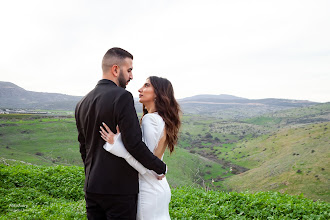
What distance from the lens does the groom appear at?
2775mm

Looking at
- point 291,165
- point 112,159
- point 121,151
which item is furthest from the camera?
point 291,165

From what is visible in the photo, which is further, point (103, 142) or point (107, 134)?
point (103, 142)

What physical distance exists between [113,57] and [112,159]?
1319 mm

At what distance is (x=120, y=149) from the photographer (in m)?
2.78

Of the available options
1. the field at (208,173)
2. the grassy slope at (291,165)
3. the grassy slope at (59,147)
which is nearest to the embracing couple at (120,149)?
the field at (208,173)

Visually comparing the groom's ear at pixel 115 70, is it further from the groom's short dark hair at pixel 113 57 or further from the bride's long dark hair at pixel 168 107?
the bride's long dark hair at pixel 168 107

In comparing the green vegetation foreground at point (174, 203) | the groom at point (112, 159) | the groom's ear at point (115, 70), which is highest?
the groom's ear at point (115, 70)

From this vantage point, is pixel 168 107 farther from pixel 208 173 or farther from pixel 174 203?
pixel 208 173

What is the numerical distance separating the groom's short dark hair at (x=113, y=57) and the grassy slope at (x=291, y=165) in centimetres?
3221

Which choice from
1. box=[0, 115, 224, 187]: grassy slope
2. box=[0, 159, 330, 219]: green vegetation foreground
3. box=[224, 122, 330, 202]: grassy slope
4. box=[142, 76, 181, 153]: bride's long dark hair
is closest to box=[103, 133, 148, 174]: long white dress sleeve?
box=[142, 76, 181, 153]: bride's long dark hair

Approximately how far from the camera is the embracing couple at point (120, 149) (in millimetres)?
2793

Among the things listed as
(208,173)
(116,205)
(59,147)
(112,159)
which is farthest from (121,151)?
(208,173)

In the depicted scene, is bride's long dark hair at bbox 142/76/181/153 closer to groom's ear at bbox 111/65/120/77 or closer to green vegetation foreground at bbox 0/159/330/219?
groom's ear at bbox 111/65/120/77

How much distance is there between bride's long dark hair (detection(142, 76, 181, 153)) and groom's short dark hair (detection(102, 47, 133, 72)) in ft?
1.93
